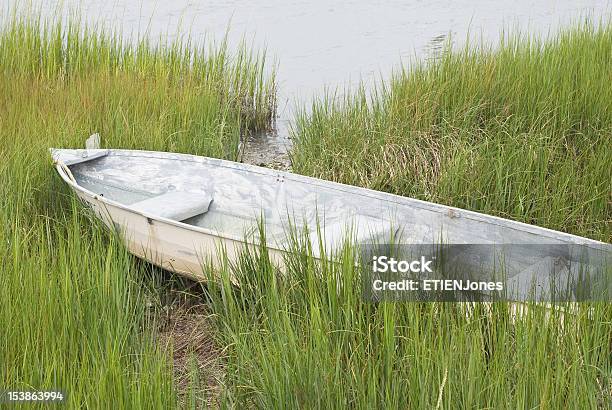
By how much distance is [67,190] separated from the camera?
5793 mm

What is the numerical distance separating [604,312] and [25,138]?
14.0ft

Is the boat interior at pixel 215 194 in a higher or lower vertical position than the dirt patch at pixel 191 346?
Answer: higher

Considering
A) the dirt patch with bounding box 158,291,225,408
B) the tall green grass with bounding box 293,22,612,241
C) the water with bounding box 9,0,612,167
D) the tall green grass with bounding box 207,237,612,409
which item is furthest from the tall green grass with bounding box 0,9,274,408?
the water with bounding box 9,0,612,167

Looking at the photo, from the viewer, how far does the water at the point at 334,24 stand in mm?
11438

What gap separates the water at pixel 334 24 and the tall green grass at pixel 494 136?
3451 mm

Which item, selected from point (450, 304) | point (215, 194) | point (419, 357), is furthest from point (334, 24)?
point (419, 357)

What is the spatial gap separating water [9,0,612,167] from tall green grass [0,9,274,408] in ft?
7.30

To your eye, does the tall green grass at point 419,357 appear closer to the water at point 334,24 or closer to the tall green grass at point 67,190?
the tall green grass at point 67,190

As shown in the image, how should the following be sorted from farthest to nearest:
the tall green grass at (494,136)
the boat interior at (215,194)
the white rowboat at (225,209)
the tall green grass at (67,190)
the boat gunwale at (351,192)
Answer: the tall green grass at (494,136)
the boat interior at (215,194)
the white rowboat at (225,209)
the boat gunwale at (351,192)
the tall green grass at (67,190)

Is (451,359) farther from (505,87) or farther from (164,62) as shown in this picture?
(164,62)

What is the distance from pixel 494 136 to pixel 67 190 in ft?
10.1

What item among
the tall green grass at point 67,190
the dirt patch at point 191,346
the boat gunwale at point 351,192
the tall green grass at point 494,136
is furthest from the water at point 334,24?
the dirt patch at point 191,346

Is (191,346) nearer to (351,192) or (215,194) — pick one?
(351,192)

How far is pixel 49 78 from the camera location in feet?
26.1
